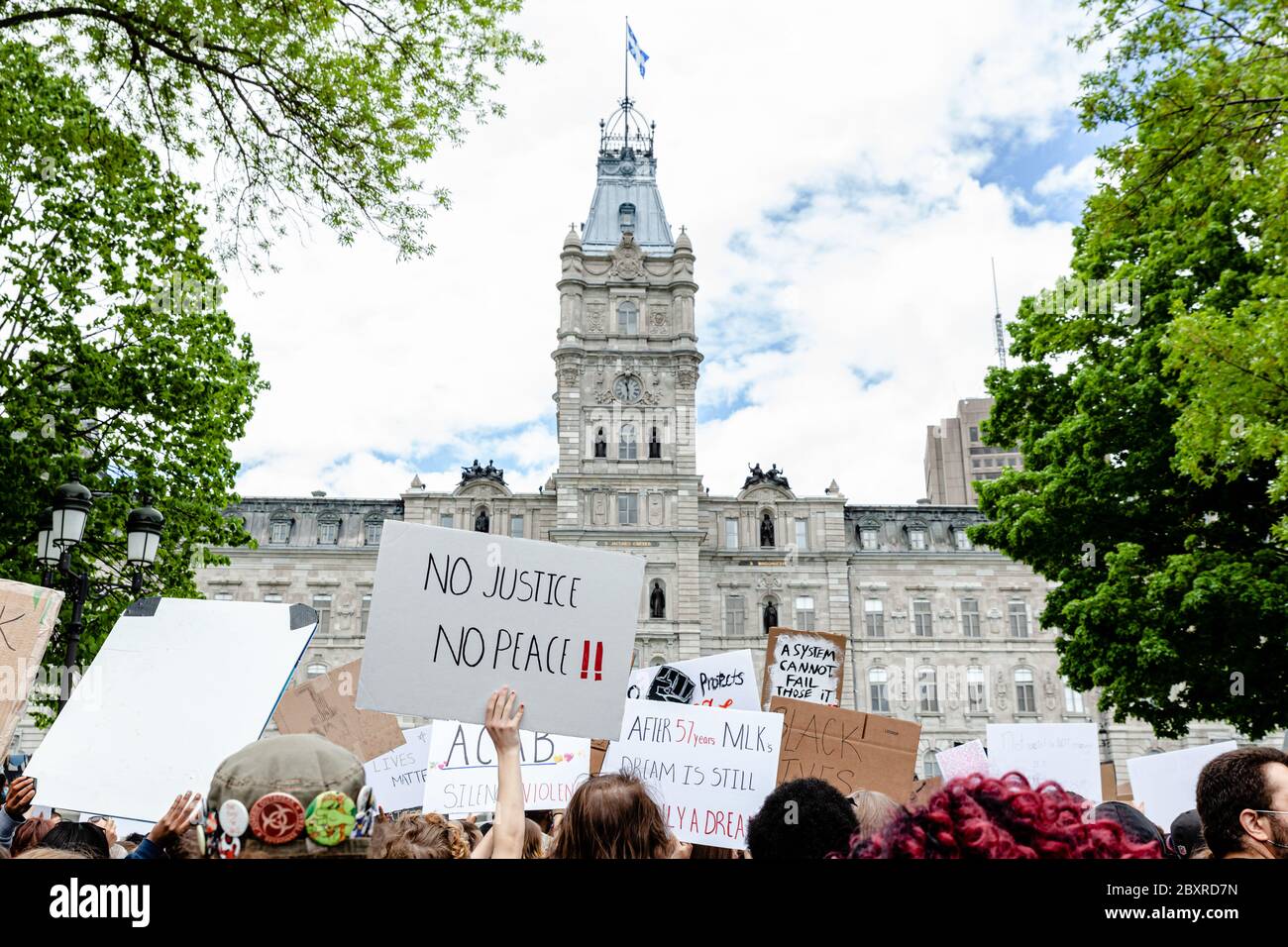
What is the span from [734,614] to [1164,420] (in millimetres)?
33894

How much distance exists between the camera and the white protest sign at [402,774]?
7332mm

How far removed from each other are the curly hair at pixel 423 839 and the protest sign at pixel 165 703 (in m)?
0.80

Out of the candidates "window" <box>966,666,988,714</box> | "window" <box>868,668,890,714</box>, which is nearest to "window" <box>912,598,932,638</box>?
"window" <box>966,666,988,714</box>

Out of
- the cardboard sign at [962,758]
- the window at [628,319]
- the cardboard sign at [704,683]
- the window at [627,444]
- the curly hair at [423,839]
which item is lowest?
the curly hair at [423,839]

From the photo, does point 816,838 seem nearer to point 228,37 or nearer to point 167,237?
point 228,37

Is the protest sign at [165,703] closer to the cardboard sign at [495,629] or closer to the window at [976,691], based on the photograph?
the cardboard sign at [495,629]

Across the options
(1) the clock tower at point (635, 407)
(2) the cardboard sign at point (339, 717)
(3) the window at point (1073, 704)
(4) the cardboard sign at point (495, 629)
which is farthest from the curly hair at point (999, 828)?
(3) the window at point (1073, 704)

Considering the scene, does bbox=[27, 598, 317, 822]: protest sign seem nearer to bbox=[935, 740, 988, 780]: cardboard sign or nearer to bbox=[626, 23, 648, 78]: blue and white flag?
bbox=[935, 740, 988, 780]: cardboard sign

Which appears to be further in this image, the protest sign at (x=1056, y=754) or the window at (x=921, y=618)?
the window at (x=921, y=618)

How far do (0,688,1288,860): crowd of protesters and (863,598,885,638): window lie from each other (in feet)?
146

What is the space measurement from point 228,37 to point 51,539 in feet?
16.7

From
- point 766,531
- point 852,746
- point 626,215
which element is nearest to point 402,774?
point 852,746
